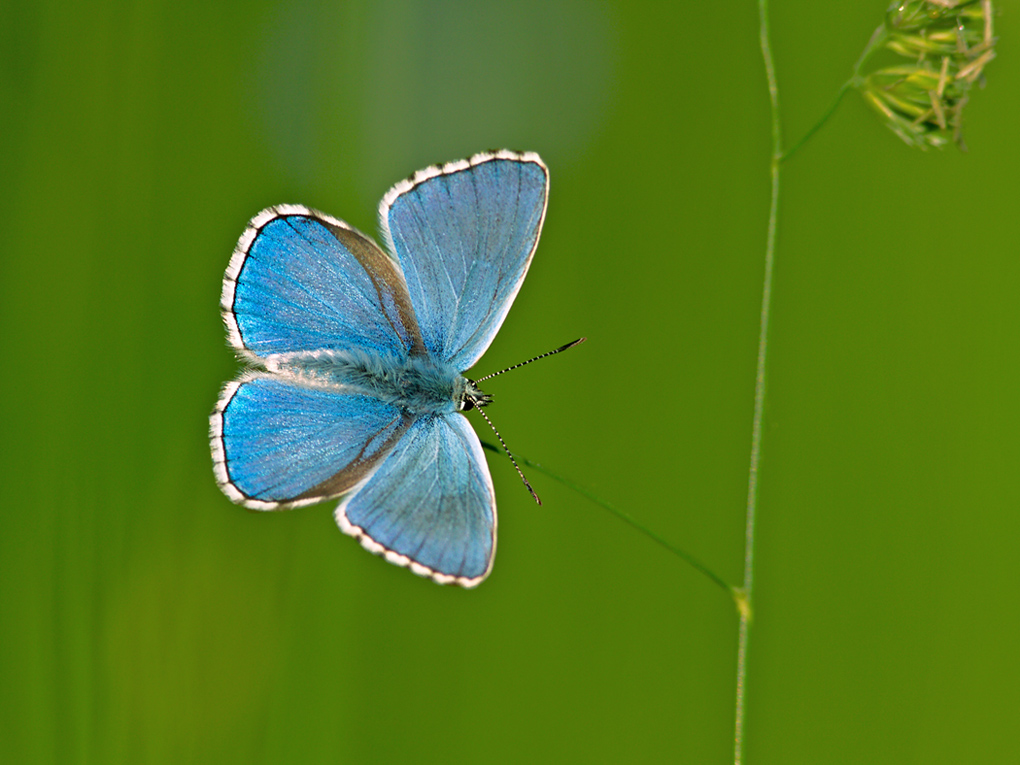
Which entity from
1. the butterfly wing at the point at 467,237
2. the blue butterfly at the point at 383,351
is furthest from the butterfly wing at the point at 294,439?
the butterfly wing at the point at 467,237

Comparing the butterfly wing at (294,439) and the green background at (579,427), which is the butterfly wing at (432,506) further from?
the green background at (579,427)

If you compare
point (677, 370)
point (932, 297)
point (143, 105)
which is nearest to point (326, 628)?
point (677, 370)

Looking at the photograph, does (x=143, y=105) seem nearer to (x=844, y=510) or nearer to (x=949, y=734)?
(x=844, y=510)

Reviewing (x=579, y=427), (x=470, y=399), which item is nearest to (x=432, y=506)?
(x=470, y=399)

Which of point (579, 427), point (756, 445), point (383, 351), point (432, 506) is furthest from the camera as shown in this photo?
point (579, 427)

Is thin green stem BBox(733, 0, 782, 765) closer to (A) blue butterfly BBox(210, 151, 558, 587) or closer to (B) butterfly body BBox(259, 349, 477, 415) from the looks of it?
(A) blue butterfly BBox(210, 151, 558, 587)

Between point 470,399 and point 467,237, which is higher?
point 467,237

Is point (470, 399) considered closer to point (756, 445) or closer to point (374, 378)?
point (374, 378)

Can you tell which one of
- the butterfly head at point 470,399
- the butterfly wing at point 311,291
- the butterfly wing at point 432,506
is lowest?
the butterfly wing at point 432,506

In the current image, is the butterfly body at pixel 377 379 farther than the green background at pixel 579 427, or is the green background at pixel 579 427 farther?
the green background at pixel 579 427
